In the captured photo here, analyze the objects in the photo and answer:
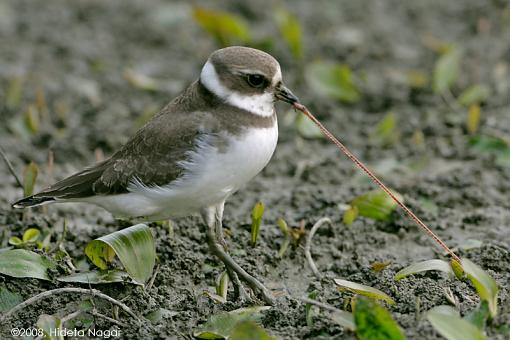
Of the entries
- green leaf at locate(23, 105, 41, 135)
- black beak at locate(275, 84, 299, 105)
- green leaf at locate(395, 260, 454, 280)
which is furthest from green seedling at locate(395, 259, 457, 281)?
green leaf at locate(23, 105, 41, 135)

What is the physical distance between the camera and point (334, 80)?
8484mm

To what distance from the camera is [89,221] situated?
6.59 metres

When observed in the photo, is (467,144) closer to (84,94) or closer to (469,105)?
(469,105)

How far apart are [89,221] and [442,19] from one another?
5.52 metres

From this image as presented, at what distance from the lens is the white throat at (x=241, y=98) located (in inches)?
204

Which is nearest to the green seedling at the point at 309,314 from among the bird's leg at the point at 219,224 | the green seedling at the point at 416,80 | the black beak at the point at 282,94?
the bird's leg at the point at 219,224

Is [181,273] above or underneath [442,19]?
underneath

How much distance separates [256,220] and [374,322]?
60.4 inches

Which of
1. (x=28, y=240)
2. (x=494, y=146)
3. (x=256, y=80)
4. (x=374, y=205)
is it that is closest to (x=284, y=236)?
(x=374, y=205)

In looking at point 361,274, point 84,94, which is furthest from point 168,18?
point 361,274

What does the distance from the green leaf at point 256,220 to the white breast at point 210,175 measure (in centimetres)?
35

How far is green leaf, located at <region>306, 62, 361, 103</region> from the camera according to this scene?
841 centimetres

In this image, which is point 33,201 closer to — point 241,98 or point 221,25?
point 241,98

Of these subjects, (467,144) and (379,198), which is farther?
(467,144)
